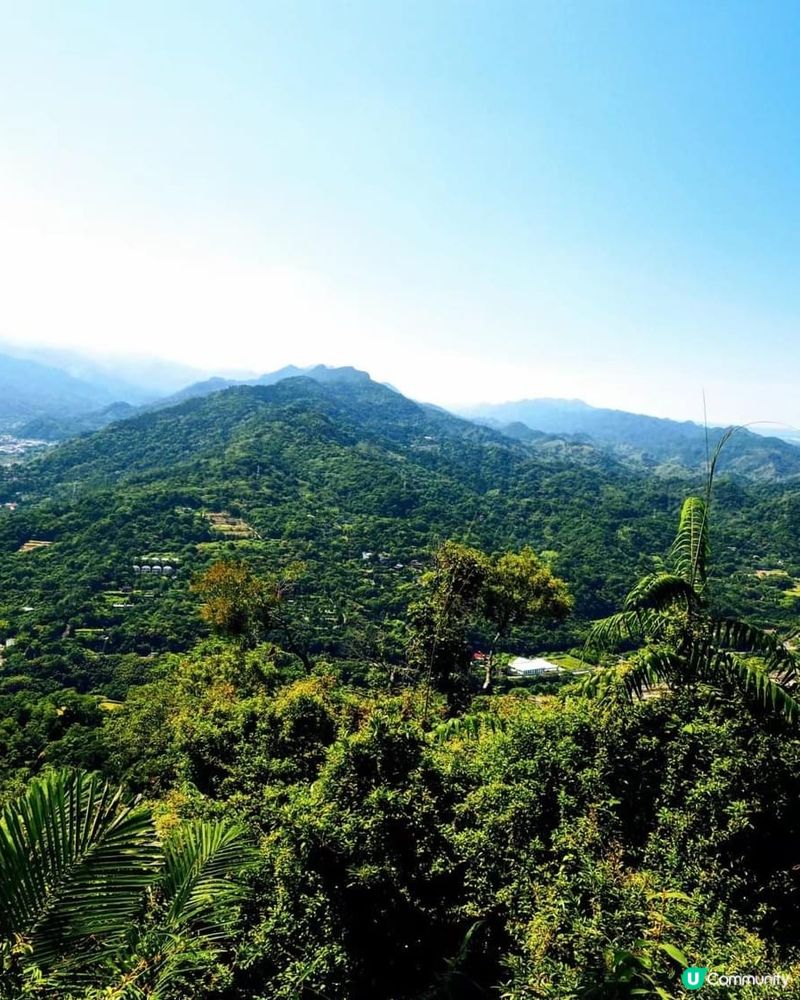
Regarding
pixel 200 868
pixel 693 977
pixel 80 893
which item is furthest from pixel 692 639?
pixel 80 893

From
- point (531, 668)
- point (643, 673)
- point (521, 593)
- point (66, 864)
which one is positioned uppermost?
point (66, 864)

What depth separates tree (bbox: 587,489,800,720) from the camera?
24.2 feet

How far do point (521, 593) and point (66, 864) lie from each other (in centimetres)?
1679

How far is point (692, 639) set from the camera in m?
7.85

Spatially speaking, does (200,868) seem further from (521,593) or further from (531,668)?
(531,668)

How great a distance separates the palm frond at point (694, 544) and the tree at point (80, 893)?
748cm

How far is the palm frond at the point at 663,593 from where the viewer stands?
7.97m

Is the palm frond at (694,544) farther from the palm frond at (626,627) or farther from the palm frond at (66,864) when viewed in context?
the palm frond at (66,864)

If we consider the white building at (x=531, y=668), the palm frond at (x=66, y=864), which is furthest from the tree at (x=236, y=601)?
the white building at (x=531, y=668)

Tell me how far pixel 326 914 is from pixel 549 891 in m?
2.66

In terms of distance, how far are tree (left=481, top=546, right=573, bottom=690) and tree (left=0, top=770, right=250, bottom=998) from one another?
15.6 meters

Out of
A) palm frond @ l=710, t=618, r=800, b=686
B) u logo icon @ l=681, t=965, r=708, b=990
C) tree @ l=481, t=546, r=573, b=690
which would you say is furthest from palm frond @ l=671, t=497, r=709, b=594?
tree @ l=481, t=546, r=573, b=690

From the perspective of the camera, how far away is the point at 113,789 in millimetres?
3629

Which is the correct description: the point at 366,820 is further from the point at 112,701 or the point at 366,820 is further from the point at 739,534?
the point at 739,534
